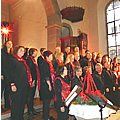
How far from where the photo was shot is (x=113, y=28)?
32.5 ft

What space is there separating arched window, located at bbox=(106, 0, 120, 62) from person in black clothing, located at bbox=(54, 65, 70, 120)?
25.3ft

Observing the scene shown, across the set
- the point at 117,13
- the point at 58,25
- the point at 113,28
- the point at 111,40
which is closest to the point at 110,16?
the point at 117,13

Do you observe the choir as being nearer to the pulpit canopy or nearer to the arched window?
the pulpit canopy

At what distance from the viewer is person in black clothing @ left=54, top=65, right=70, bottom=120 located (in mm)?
2685

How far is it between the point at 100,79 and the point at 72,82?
108cm

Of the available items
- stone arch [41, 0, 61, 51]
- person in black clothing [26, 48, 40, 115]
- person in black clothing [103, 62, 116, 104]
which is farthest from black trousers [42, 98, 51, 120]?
stone arch [41, 0, 61, 51]

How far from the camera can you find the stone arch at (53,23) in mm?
7730

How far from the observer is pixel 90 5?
1045 centimetres

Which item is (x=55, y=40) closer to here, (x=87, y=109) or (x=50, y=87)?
(x=50, y=87)

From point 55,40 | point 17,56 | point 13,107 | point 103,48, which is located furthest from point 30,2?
point 13,107

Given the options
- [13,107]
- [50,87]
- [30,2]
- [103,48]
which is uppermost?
[30,2]

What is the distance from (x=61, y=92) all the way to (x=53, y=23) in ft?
18.7

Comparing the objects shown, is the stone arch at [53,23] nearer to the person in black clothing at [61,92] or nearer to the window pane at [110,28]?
the window pane at [110,28]

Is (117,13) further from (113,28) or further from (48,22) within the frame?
(48,22)
